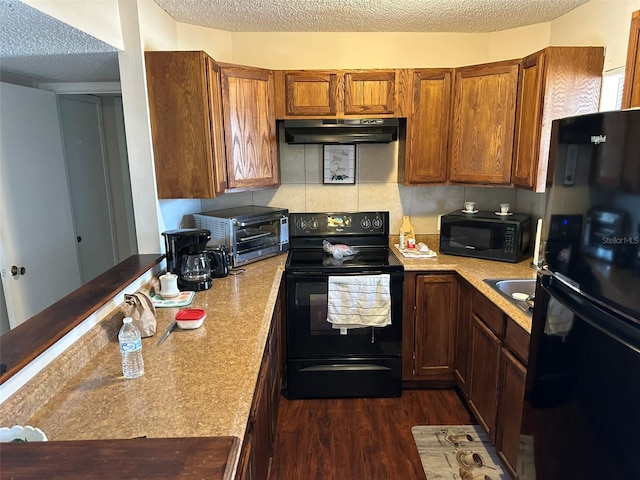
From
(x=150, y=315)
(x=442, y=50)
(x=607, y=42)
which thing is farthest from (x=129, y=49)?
(x=607, y=42)

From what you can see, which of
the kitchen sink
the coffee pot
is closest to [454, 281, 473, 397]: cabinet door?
the kitchen sink

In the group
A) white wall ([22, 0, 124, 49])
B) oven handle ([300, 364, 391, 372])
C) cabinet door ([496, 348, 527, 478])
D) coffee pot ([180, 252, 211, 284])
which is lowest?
oven handle ([300, 364, 391, 372])

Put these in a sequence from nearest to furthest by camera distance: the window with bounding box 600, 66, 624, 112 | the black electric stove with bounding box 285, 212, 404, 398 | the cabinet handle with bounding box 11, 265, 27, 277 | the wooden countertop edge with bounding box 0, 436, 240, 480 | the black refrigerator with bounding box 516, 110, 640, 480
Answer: the wooden countertop edge with bounding box 0, 436, 240, 480 → the black refrigerator with bounding box 516, 110, 640, 480 → the window with bounding box 600, 66, 624, 112 → the cabinet handle with bounding box 11, 265, 27, 277 → the black electric stove with bounding box 285, 212, 404, 398

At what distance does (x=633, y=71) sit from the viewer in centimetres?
155

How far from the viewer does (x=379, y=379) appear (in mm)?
2617

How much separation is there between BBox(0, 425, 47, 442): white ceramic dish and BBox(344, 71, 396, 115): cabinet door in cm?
227

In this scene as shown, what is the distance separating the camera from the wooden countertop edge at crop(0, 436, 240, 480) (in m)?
0.75

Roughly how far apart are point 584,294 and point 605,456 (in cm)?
43

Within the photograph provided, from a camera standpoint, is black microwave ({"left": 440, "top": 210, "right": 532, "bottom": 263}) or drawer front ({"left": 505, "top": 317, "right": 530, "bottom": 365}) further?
black microwave ({"left": 440, "top": 210, "right": 532, "bottom": 263})

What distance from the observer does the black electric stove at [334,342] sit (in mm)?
2510

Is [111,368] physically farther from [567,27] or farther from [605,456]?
[567,27]

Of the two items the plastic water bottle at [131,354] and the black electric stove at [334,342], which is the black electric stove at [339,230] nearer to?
the black electric stove at [334,342]

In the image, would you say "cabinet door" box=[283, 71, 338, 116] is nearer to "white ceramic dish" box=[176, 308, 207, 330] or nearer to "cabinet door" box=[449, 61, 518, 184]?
"cabinet door" box=[449, 61, 518, 184]

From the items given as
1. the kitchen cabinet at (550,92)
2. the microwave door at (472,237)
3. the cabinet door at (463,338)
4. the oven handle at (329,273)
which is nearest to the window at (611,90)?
the kitchen cabinet at (550,92)
